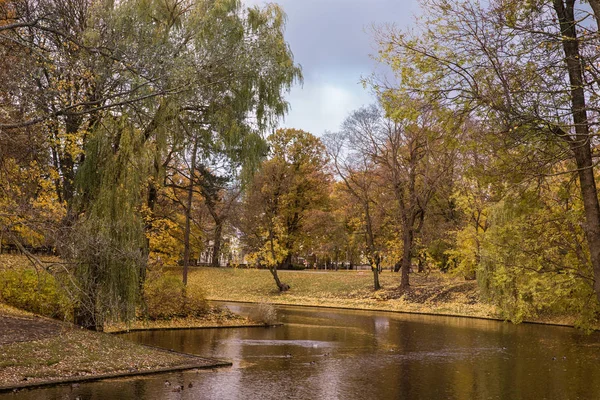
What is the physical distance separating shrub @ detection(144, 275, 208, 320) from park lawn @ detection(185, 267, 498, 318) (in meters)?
6.76

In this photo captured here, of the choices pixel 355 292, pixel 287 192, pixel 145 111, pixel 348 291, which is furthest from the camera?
pixel 287 192

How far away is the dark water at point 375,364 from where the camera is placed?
1034cm

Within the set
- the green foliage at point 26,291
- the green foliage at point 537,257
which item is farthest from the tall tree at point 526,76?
the green foliage at point 26,291

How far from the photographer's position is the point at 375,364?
14070 mm

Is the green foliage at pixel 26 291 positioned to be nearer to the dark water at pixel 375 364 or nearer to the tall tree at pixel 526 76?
the dark water at pixel 375 364

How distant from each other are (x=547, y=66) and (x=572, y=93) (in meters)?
0.51

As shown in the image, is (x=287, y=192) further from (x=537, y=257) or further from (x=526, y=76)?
(x=526, y=76)

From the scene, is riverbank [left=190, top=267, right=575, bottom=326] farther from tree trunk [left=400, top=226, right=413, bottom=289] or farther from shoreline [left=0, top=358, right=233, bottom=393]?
shoreline [left=0, top=358, right=233, bottom=393]

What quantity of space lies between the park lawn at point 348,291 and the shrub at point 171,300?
6.76m

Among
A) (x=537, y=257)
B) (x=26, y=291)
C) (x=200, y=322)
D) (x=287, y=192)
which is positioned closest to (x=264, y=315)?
(x=200, y=322)

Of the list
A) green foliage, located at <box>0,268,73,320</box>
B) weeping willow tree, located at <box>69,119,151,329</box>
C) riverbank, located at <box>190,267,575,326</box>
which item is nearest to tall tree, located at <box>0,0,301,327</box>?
weeping willow tree, located at <box>69,119,151,329</box>

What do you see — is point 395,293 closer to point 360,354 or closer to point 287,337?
point 287,337

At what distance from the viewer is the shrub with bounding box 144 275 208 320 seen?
2047cm

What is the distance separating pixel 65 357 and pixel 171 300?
10596 millimetres
